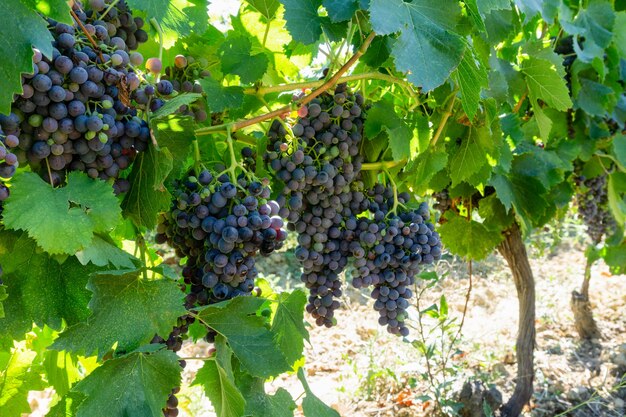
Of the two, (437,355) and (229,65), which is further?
(437,355)

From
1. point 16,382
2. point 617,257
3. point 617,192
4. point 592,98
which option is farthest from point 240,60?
point 617,257

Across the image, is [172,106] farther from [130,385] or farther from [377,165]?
[377,165]

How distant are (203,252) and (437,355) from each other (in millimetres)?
2820

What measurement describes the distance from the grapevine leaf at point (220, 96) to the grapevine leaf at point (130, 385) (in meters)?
0.58

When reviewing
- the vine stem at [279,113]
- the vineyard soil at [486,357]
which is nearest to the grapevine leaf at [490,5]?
the vine stem at [279,113]

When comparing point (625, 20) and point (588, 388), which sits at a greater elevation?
point (625, 20)

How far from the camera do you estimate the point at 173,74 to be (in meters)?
1.40

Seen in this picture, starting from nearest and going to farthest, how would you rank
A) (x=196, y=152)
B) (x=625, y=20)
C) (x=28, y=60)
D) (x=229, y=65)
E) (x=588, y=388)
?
(x=28, y=60) < (x=196, y=152) < (x=229, y=65) < (x=625, y=20) < (x=588, y=388)

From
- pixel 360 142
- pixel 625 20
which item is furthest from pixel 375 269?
pixel 625 20

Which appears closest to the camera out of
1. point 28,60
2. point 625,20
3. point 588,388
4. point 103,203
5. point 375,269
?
point 28,60

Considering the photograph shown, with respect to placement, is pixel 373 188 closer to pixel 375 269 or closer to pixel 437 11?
pixel 375 269

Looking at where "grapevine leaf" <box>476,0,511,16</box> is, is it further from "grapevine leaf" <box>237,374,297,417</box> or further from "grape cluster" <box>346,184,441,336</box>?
"grapevine leaf" <box>237,374,297,417</box>

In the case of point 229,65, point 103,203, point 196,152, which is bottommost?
point 103,203

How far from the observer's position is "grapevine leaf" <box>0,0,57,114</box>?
0.84 metres
